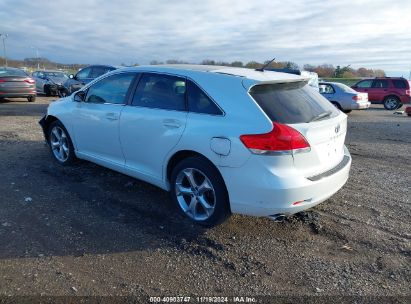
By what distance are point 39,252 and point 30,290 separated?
23.5 inches

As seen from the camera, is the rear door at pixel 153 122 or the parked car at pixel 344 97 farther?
the parked car at pixel 344 97

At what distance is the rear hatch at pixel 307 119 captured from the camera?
Result: 3.62 metres

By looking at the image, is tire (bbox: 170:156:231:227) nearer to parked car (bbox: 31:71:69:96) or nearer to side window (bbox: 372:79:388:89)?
parked car (bbox: 31:71:69:96)

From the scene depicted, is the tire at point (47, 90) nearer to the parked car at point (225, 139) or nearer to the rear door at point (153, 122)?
the parked car at point (225, 139)

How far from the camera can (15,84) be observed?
15.1 meters

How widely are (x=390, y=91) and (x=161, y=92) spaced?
2066 cm

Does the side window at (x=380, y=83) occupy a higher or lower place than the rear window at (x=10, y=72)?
higher

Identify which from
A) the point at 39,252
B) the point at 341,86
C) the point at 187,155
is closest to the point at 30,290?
the point at 39,252

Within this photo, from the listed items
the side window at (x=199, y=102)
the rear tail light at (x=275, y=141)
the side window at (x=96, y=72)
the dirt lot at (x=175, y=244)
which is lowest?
the dirt lot at (x=175, y=244)

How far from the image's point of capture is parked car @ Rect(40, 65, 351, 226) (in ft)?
11.5

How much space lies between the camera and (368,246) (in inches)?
149

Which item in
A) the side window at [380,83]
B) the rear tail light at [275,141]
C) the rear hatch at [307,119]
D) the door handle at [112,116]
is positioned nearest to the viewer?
the rear tail light at [275,141]

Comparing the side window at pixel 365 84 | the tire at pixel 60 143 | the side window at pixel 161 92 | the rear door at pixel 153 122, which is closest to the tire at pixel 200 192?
the rear door at pixel 153 122

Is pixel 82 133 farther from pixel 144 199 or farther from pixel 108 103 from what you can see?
pixel 144 199
